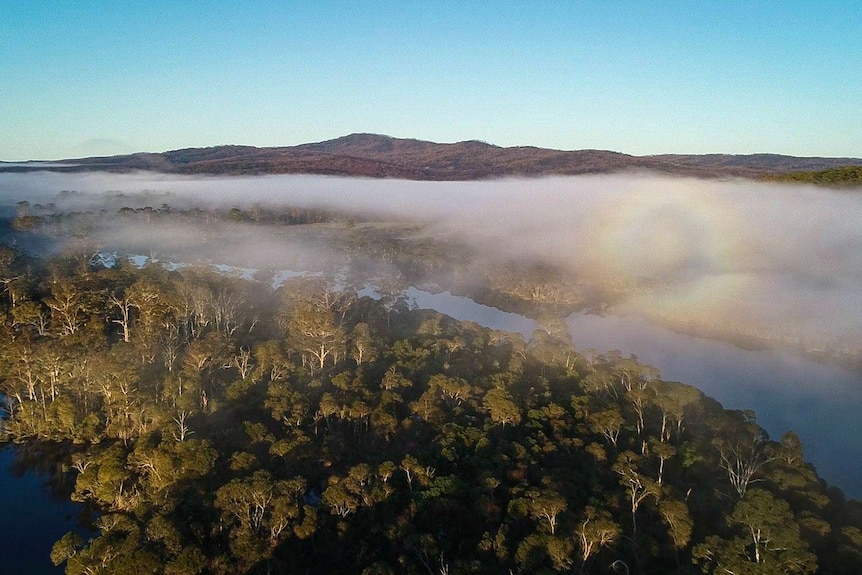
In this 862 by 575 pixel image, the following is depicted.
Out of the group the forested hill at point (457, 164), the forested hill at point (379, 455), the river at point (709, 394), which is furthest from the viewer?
the forested hill at point (457, 164)

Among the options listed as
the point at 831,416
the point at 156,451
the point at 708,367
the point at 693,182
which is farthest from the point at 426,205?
the point at 156,451

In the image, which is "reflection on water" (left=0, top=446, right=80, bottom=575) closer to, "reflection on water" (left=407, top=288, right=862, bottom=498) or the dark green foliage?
"reflection on water" (left=407, top=288, right=862, bottom=498)

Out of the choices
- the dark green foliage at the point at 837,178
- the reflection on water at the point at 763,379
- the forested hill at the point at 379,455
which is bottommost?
the reflection on water at the point at 763,379

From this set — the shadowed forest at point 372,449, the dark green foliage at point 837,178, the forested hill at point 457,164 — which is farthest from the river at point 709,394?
the forested hill at point 457,164

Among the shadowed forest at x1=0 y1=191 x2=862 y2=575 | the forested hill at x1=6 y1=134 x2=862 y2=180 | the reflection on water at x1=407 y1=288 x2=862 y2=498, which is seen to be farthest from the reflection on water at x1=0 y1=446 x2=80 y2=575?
the forested hill at x1=6 y1=134 x2=862 y2=180

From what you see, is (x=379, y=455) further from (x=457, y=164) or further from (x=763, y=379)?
(x=457, y=164)

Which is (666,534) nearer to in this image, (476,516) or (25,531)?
(476,516)

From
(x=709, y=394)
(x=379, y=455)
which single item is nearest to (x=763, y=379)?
(x=709, y=394)

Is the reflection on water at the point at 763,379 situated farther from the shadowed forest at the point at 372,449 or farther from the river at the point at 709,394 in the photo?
the shadowed forest at the point at 372,449
